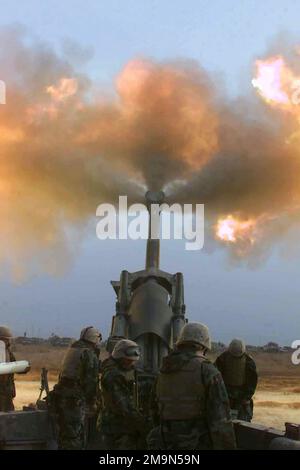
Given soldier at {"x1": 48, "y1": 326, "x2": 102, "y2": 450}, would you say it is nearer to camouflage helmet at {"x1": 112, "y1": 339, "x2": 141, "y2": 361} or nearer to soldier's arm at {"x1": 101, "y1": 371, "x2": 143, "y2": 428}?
soldier's arm at {"x1": 101, "y1": 371, "x2": 143, "y2": 428}

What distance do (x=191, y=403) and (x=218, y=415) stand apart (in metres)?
0.25

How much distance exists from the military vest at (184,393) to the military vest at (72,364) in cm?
279

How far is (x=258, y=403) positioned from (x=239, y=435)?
46.0 feet

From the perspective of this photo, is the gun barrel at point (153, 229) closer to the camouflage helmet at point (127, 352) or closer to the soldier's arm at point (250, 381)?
the soldier's arm at point (250, 381)

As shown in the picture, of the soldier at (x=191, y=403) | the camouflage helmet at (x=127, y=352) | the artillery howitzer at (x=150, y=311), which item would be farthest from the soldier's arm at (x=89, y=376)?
the soldier at (x=191, y=403)

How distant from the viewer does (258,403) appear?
20.8 metres

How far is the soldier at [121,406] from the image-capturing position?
667 centimetres

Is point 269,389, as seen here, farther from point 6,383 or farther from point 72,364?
point 72,364

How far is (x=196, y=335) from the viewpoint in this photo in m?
5.76

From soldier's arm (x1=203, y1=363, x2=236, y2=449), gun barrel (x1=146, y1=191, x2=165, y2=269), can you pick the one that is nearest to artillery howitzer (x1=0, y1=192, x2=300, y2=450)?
gun barrel (x1=146, y1=191, x2=165, y2=269)

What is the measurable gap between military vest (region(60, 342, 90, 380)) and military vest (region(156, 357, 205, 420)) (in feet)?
9.17

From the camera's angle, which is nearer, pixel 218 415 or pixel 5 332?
pixel 218 415

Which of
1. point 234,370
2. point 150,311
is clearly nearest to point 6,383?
point 150,311
